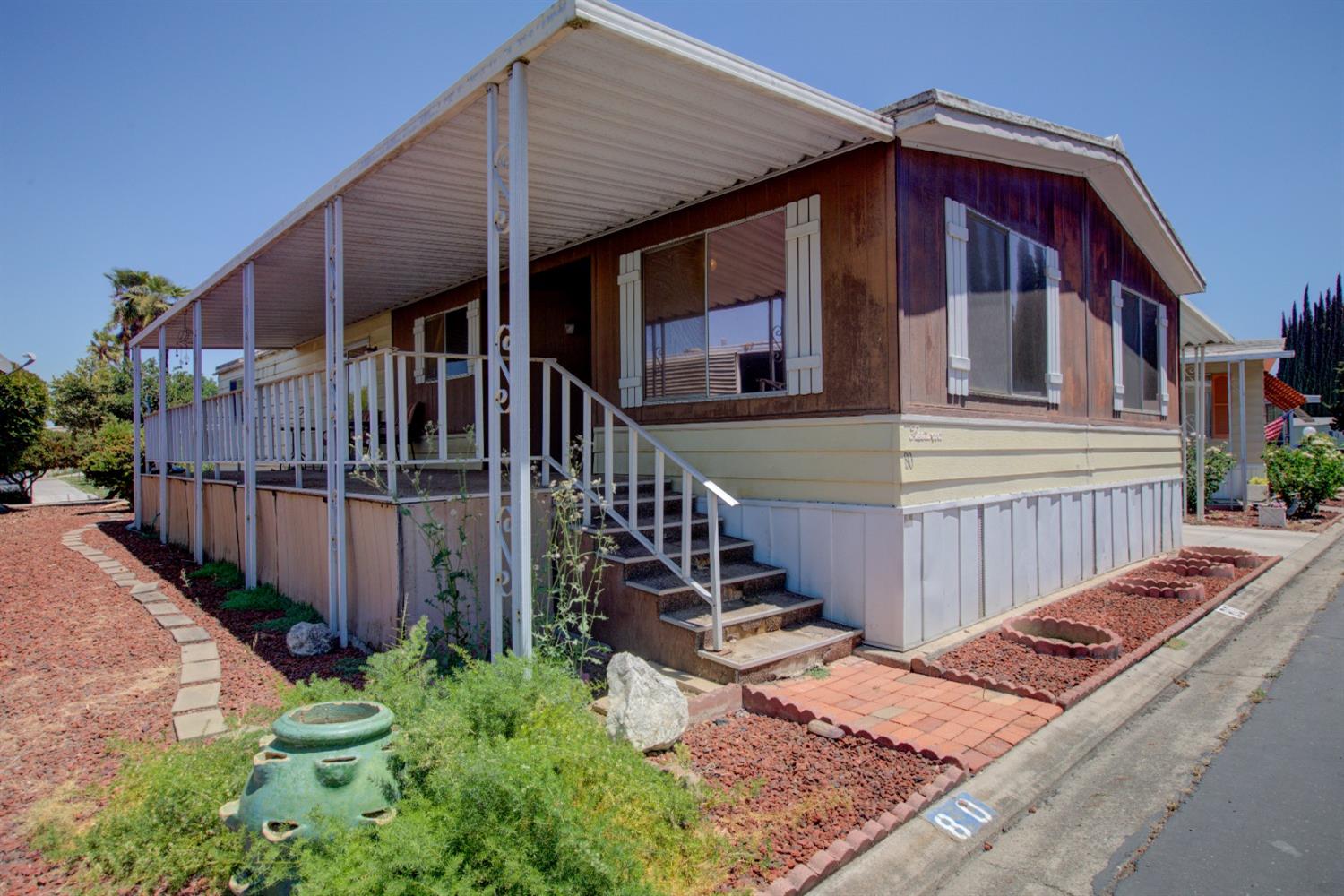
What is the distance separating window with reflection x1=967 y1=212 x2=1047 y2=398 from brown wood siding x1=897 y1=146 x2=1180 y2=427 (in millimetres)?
129

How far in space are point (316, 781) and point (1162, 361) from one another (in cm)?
1059

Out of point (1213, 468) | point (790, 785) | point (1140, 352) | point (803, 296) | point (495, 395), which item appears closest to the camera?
point (790, 785)

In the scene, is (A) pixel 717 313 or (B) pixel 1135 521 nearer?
(A) pixel 717 313

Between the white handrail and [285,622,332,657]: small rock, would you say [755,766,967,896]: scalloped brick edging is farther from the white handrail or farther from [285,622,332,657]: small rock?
[285,622,332,657]: small rock

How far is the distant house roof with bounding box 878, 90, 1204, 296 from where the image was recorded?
4832 mm

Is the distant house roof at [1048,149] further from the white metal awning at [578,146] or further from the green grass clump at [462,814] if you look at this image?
the green grass clump at [462,814]

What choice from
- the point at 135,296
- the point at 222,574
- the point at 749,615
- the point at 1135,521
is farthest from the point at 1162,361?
the point at 135,296

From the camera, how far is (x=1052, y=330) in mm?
6762

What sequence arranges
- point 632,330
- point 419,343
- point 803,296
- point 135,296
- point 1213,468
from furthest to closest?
point 135,296 < point 1213,468 < point 419,343 < point 632,330 < point 803,296

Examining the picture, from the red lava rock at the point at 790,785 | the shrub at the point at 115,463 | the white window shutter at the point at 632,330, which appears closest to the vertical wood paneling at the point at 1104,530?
the white window shutter at the point at 632,330

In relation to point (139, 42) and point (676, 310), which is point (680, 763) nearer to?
point (676, 310)

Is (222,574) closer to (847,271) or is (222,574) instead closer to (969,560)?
(847,271)

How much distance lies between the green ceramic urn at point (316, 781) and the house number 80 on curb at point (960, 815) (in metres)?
2.05

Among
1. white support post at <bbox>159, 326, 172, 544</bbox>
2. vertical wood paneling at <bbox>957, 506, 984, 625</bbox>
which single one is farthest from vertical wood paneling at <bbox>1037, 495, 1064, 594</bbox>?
white support post at <bbox>159, 326, 172, 544</bbox>
